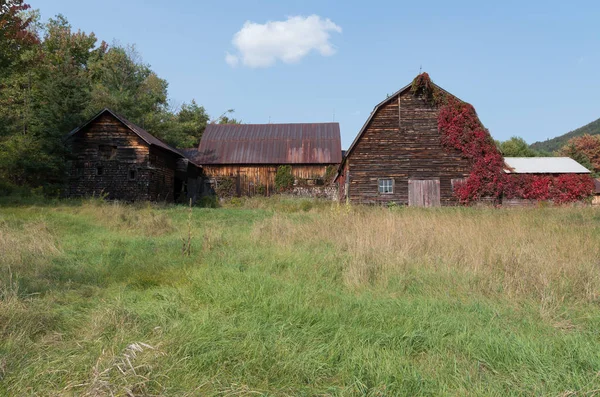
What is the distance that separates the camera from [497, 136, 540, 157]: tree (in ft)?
184

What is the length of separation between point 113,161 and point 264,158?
11280 mm

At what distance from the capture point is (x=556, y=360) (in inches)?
117

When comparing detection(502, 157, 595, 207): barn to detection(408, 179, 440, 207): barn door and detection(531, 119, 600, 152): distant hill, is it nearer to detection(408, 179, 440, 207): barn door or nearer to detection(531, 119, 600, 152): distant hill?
detection(408, 179, 440, 207): barn door

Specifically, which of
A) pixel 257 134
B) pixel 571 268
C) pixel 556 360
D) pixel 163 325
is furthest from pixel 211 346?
pixel 257 134

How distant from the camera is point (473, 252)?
620 centimetres

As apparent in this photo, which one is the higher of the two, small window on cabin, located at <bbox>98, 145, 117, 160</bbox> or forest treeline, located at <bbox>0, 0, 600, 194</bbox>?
forest treeline, located at <bbox>0, 0, 600, 194</bbox>

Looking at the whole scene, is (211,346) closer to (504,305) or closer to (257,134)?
(504,305)

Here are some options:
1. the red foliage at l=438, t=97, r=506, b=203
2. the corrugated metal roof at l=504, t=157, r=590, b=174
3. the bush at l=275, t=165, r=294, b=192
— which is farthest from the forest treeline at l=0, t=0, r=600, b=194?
the bush at l=275, t=165, r=294, b=192

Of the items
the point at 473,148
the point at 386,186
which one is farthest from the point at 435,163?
the point at 386,186

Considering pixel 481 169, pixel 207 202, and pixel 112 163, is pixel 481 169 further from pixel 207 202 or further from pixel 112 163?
pixel 112 163

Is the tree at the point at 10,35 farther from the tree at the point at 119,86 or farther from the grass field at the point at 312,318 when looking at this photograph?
the grass field at the point at 312,318

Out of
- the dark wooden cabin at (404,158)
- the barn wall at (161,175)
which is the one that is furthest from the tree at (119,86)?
the dark wooden cabin at (404,158)

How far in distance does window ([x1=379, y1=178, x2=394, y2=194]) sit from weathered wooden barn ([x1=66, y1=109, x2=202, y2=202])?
1538 centimetres

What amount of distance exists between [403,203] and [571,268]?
17850mm
